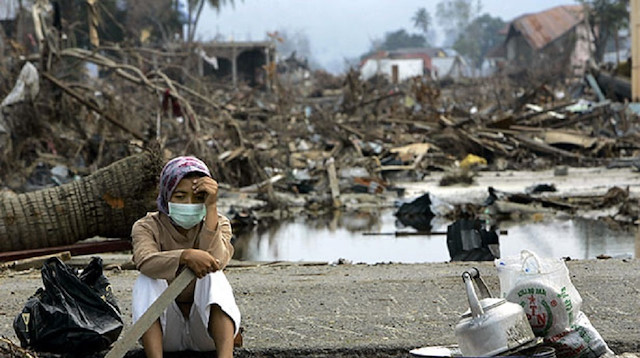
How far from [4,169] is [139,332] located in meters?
13.5

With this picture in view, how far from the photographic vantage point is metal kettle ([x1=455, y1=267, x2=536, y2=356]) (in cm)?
417

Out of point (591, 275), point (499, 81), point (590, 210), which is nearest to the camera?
point (591, 275)

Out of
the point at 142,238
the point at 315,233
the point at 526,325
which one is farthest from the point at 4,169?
the point at 526,325

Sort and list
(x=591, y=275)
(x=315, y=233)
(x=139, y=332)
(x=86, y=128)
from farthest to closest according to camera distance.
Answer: (x=86, y=128) → (x=315, y=233) → (x=591, y=275) → (x=139, y=332)

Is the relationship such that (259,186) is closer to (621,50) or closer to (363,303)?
(363,303)

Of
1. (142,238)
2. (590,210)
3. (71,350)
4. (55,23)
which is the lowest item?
(590,210)

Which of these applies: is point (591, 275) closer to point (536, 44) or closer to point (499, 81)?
point (499, 81)

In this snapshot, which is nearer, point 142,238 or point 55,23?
point 142,238

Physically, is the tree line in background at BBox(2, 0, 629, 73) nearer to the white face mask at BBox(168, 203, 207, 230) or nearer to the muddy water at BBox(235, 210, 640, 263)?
the muddy water at BBox(235, 210, 640, 263)

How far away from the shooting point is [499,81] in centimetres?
4922

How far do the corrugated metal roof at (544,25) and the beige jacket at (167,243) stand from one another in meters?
71.2

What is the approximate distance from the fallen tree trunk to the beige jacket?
4862 mm

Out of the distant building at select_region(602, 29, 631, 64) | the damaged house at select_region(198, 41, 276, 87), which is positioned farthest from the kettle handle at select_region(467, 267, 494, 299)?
the distant building at select_region(602, 29, 631, 64)

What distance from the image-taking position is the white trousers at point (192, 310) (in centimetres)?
468
